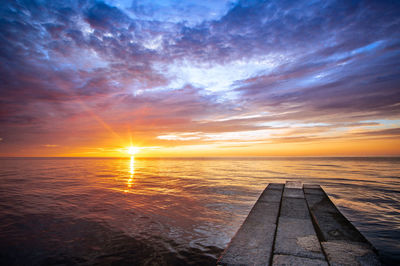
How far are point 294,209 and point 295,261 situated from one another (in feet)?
12.3

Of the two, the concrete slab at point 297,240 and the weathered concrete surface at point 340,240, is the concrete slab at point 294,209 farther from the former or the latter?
the concrete slab at point 297,240

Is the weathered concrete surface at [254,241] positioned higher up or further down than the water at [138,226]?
higher up

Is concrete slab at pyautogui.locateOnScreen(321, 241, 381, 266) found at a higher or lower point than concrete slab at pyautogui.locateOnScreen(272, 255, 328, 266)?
lower

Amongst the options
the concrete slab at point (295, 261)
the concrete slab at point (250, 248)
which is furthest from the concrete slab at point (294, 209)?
the concrete slab at point (295, 261)

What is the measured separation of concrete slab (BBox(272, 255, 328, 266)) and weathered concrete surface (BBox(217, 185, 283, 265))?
0.16m

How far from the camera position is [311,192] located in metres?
9.80

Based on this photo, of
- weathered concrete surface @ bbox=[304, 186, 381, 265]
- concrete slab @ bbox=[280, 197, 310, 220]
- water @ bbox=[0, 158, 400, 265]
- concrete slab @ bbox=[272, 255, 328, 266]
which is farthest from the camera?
concrete slab @ bbox=[280, 197, 310, 220]

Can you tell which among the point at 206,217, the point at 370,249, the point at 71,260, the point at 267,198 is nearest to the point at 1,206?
the point at 71,260

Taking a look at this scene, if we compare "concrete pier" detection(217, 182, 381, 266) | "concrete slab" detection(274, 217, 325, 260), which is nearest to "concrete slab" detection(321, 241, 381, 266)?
"concrete pier" detection(217, 182, 381, 266)

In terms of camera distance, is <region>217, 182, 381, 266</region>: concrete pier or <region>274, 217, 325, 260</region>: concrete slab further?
<region>274, 217, 325, 260</region>: concrete slab

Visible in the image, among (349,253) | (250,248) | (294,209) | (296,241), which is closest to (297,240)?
(296,241)

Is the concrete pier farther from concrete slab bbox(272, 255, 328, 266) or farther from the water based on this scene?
the water

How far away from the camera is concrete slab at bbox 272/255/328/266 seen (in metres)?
3.24

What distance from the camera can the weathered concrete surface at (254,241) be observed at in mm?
3457
